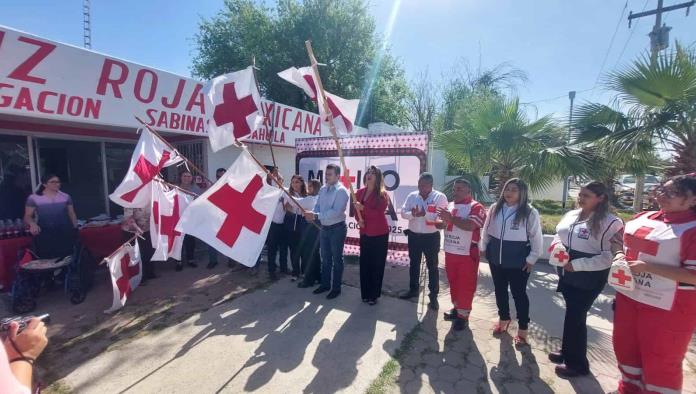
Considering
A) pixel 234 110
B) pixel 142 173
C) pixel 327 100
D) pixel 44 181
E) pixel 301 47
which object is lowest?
pixel 44 181

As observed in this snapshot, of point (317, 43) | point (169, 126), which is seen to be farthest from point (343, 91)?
point (169, 126)

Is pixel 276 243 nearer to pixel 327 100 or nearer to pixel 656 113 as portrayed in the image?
pixel 327 100

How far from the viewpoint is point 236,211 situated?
10.3ft

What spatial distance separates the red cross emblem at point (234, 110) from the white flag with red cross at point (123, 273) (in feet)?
6.86

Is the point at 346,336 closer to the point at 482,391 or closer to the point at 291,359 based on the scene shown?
the point at 291,359

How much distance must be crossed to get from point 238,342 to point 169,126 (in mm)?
4249

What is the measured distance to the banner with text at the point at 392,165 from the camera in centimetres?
508

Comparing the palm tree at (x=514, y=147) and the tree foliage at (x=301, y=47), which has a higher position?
the tree foliage at (x=301, y=47)

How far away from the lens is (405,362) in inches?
112

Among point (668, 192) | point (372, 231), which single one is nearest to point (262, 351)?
point (372, 231)

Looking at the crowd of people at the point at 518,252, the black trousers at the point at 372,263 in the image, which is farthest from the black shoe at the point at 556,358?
the black trousers at the point at 372,263

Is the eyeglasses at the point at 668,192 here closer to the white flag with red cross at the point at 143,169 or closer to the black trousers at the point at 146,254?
the white flag with red cross at the point at 143,169

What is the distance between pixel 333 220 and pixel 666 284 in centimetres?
296

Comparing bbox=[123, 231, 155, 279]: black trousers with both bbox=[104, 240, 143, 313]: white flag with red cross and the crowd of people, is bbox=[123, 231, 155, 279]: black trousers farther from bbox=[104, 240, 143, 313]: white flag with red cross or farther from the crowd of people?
bbox=[104, 240, 143, 313]: white flag with red cross
